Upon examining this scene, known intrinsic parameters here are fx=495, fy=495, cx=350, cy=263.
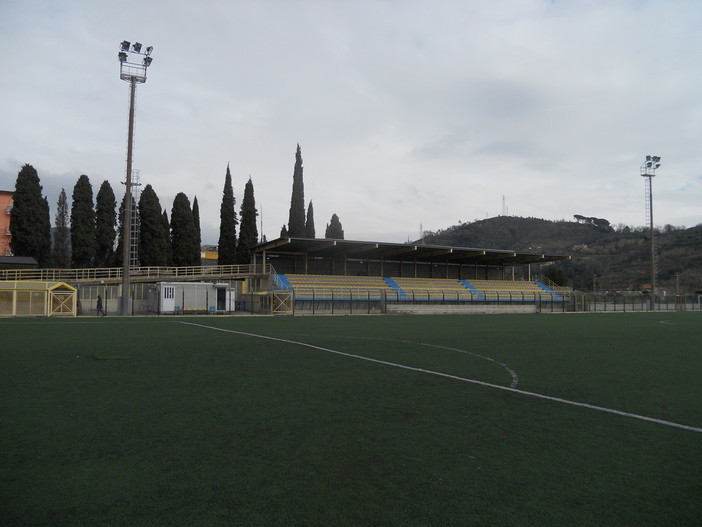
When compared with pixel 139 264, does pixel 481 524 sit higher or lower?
lower

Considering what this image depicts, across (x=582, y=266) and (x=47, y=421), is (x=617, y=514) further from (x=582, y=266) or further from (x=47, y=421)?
(x=582, y=266)

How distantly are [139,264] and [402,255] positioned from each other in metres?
26.6

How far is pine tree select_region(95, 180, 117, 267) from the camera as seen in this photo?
4947cm

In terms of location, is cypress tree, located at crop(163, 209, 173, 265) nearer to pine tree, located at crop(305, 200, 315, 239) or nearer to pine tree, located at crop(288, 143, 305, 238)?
pine tree, located at crop(288, 143, 305, 238)

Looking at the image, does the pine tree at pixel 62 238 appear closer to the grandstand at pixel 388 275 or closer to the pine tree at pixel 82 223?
the pine tree at pixel 82 223

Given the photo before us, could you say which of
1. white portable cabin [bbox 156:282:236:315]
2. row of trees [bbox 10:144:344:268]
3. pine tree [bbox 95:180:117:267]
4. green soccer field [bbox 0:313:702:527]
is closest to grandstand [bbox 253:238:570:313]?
white portable cabin [bbox 156:282:236:315]

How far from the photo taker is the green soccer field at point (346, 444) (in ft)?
11.0

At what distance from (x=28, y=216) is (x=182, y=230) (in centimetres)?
1361

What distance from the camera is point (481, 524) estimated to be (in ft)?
10.3

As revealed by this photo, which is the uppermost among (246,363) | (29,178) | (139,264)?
(29,178)

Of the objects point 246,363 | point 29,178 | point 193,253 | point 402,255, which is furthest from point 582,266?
point 246,363

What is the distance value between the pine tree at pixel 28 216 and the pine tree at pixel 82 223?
248 cm

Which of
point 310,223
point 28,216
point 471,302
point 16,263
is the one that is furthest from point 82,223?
point 471,302

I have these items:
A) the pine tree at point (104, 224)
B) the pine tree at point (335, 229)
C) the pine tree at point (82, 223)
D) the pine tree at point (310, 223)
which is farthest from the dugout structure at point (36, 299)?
the pine tree at point (335, 229)
